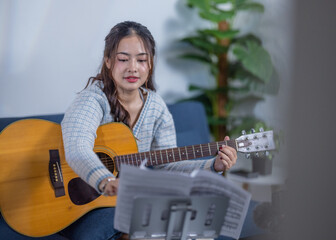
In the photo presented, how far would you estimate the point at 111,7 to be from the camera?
1.41 metres

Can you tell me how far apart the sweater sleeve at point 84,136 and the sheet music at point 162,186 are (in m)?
A: 0.16

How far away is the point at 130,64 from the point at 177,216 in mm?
520

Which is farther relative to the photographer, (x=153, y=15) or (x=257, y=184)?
(x=257, y=184)

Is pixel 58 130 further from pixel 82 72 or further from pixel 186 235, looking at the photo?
pixel 186 235

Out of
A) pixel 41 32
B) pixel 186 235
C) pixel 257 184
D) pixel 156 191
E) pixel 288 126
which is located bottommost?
pixel 257 184

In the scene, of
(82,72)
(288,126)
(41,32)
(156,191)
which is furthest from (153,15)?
(288,126)

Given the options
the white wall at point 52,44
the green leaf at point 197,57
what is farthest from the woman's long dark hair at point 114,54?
the green leaf at point 197,57

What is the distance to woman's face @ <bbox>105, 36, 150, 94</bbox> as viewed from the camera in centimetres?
120

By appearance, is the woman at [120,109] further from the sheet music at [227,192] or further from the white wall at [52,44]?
the sheet music at [227,192]

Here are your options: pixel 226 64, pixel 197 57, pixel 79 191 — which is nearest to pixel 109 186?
pixel 79 191

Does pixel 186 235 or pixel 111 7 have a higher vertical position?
pixel 111 7

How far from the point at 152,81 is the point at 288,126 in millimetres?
Result: 910

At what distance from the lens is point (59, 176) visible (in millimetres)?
1251

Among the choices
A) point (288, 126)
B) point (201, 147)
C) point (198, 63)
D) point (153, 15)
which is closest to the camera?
point (288, 126)
